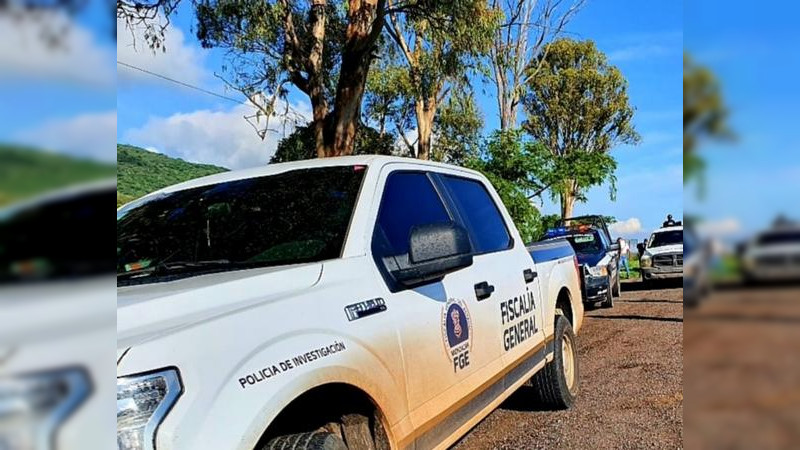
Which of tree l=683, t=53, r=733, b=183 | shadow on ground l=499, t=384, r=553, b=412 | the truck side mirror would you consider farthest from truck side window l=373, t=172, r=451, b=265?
shadow on ground l=499, t=384, r=553, b=412

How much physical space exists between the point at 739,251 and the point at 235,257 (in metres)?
2.24

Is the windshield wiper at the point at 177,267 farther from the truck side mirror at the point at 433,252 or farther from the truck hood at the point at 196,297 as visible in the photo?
the truck side mirror at the point at 433,252

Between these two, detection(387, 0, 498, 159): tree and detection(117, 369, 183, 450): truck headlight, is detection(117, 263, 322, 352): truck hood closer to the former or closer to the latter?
detection(117, 369, 183, 450): truck headlight

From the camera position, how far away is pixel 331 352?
2068mm

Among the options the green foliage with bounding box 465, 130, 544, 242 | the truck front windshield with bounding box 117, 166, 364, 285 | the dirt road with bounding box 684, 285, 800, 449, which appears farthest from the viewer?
the green foliage with bounding box 465, 130, 544, 242

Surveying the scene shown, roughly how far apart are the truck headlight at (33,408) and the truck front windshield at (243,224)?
6.18ft

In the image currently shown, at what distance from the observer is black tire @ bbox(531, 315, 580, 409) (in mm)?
4664

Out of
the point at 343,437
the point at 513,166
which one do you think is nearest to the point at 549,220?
the point at 513,166

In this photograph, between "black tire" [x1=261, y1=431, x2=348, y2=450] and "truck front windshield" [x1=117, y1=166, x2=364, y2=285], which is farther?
"truck front windshield" [x1=117, y1=166, x2=364, y2=285]

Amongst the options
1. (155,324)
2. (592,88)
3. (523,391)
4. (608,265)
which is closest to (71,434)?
(155,324)

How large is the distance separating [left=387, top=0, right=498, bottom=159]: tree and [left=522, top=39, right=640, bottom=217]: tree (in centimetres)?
1413

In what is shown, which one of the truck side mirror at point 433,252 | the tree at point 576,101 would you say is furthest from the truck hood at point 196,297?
the tree at point 576,101

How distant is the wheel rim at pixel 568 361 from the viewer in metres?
4.90

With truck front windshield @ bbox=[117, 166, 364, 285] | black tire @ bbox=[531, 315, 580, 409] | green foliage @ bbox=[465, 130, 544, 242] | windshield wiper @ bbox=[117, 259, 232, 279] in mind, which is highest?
green foliage @ bbox=[465, 130, 544, 242]
